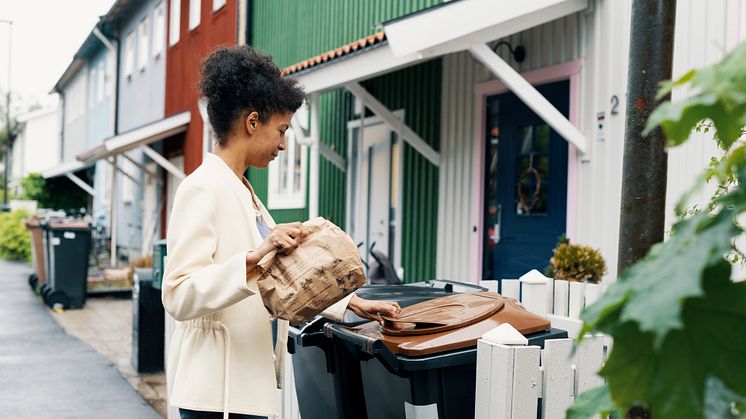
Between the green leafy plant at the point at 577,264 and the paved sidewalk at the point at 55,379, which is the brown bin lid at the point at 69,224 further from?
the green leafy plant at the point at 577,264

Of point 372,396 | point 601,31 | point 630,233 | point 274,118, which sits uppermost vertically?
point 601,31

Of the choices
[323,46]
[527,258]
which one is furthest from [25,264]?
[527,258]

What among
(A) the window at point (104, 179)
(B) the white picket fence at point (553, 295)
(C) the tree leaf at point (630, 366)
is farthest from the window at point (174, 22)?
(C) the tree leaf at point (630, 366)

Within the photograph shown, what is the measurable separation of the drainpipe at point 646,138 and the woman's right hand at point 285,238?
968 millimetres

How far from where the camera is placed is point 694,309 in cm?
81

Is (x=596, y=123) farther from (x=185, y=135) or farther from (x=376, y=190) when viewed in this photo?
(x=185, y=135)

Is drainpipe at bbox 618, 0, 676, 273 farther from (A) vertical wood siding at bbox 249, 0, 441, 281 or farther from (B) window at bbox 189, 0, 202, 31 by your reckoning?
(B) window at bbox 189, 0, 202, 31

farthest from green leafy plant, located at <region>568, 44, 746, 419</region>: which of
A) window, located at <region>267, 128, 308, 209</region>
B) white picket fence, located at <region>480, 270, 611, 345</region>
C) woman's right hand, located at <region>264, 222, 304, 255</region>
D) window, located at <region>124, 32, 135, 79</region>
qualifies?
window, located at <region>124, 32, 135, 79</region>

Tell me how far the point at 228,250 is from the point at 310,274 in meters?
0.28

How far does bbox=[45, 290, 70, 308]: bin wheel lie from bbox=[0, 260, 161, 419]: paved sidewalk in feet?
2.92

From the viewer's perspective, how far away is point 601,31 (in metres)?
6.23

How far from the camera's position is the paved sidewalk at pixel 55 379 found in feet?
20.3

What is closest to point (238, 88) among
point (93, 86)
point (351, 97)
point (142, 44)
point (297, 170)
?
point (351, 97)

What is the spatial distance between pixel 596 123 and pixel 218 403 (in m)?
4.61
